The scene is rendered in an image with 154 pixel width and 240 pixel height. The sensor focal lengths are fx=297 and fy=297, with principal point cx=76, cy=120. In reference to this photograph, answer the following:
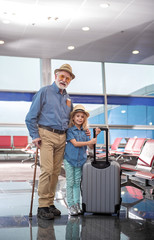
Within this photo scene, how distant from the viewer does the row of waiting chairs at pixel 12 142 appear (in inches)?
367

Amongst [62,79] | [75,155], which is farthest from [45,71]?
[75,155]

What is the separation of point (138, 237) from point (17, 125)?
7.93m

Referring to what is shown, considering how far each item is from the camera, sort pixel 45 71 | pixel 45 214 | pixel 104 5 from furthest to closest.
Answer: pixel 45 71, pixel 104 5, pixel 45 214

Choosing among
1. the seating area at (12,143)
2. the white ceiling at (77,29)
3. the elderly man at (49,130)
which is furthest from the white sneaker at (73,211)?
the seating area at (12,143)

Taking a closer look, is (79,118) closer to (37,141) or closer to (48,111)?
(48,111)

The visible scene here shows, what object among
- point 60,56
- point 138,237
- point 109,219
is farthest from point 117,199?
point 60,56

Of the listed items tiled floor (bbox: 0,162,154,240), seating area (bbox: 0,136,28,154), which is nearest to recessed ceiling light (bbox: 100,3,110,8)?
tiled floor (bbox: 0,162,154,240)

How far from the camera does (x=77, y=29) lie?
7.04 m

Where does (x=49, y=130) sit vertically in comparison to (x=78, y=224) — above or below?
above

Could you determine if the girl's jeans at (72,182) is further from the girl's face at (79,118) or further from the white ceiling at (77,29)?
the white ceiling at (77,29)

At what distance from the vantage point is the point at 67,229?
7.31 ft

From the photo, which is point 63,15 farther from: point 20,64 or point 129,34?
point 20,64

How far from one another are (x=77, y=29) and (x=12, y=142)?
14.6 feet

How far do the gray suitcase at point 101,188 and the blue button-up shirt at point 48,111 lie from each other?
0.47 metres
